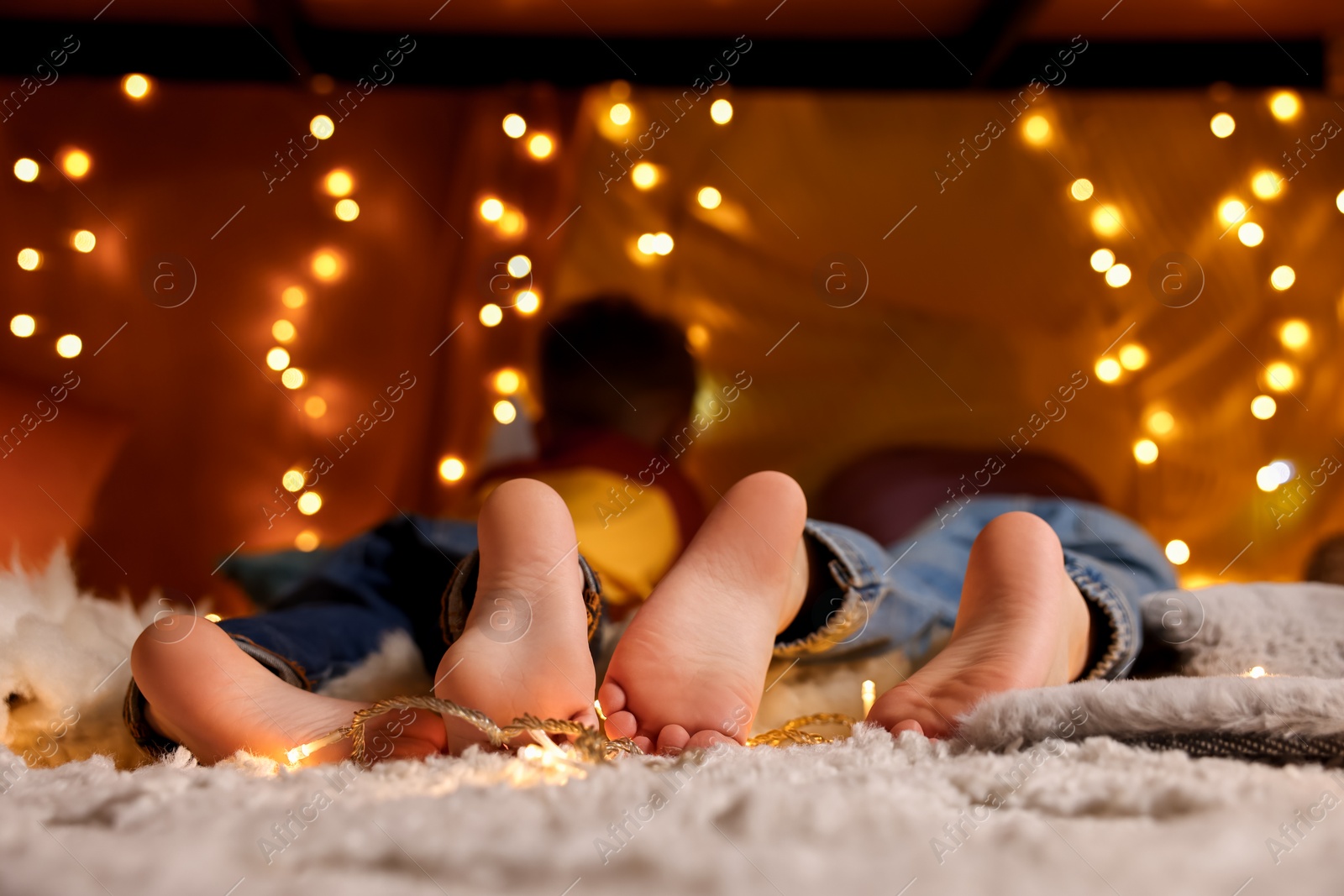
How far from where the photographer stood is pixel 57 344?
3.86 feet

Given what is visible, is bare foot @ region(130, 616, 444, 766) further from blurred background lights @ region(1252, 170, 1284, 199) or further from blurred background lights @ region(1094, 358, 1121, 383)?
blurred background lights @ region(1252, 170, 1284, 199)

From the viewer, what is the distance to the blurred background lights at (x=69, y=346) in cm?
117

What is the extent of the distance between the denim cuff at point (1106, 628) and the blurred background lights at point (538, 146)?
0.94m

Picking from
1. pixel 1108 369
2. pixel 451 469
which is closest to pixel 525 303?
pixel 451 469

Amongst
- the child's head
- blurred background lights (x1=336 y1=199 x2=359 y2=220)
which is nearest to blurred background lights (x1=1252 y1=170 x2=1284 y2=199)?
the child's head

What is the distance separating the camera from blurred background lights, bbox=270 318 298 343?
1.23 m

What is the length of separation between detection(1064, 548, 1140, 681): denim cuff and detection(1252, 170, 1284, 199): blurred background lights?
90cm

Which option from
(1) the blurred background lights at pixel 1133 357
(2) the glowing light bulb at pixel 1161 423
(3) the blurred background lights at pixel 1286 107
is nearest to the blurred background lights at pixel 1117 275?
(1) the blurred background lights at pixel 1133 357

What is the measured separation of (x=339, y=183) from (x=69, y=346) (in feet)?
1.39

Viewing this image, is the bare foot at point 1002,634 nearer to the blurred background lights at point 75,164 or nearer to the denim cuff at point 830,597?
the denim cuff at point 830,597

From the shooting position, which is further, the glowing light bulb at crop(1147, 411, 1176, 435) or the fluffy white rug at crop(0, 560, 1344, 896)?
the glowing light bulb at crop(1147, 411, 1176, 435)

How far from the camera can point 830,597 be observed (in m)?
0.69

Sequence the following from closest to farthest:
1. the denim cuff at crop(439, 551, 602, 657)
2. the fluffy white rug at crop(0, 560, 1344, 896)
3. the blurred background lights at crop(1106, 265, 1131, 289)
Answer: the fluffy white rug at crop(0, 560, 1344, 896) < the denim cuff at crop(439, 551, 602, 657) < the blurred background lights at crop(1106, 265, 1131, 289)

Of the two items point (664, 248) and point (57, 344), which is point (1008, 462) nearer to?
point (664, 248)
